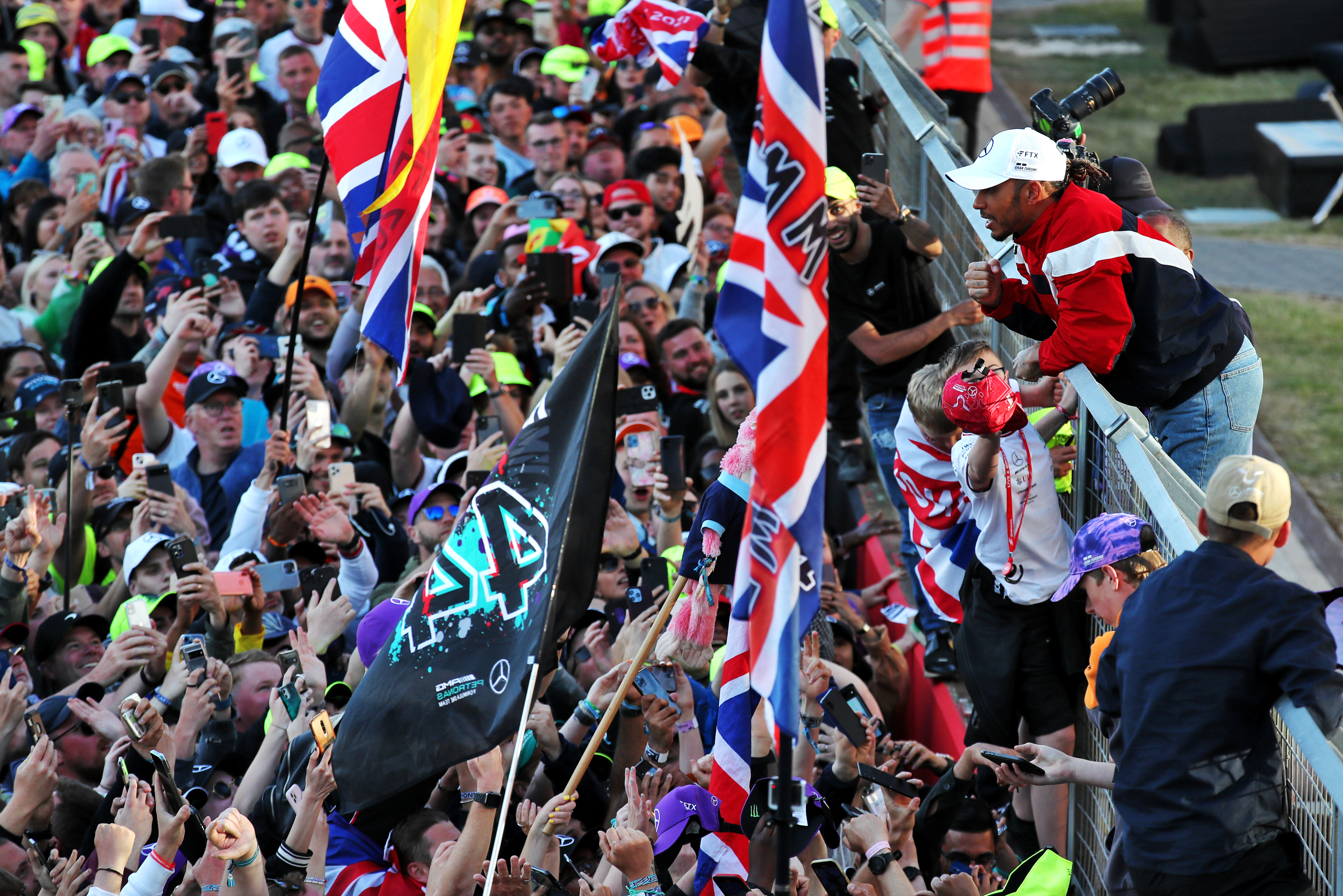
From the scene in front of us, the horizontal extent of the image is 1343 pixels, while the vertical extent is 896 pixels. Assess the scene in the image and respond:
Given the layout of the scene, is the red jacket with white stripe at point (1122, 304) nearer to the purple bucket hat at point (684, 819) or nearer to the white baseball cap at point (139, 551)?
the purple bucket hat at point (684, 819)

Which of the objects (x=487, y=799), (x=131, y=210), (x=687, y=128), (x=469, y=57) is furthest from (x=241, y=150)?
(x=487, y=799)

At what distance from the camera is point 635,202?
35.2ft

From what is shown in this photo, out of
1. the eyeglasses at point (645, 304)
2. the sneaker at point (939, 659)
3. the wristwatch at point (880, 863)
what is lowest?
the eyeglasses at point (645, 304)

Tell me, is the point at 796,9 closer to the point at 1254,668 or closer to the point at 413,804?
the point at 1254,668

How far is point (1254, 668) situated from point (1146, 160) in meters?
17.0

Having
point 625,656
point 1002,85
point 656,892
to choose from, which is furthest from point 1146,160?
point 656,892

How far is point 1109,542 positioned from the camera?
13.7ft

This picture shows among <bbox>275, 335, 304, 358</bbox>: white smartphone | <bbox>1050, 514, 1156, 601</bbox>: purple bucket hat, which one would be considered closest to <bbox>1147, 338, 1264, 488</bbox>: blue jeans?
<bbox>1050, 514, 1156, 601</bbox>: purple bucket hat

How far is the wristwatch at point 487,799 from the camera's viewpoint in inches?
182


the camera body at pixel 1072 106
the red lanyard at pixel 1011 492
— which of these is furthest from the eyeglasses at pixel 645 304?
the red lanyard at pixel 1011 492

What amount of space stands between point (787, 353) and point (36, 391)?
680cm

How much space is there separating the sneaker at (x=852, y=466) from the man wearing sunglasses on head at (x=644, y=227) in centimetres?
242

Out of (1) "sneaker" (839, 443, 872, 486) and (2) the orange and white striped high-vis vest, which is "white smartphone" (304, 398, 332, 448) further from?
(2) the orange and white striped high-vis vest

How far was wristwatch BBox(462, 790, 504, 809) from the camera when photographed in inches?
182
